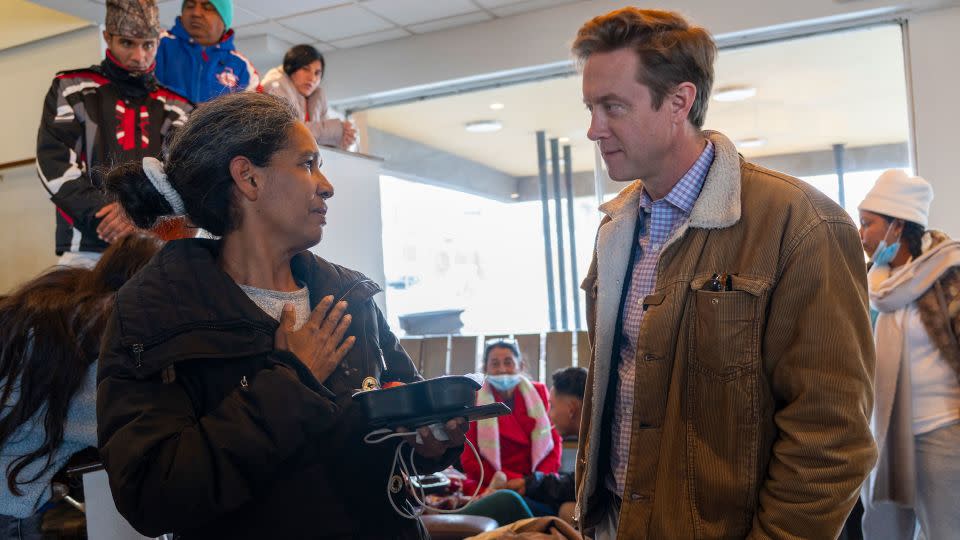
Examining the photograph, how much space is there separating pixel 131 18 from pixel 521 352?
3671mm

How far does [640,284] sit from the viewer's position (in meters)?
1.54

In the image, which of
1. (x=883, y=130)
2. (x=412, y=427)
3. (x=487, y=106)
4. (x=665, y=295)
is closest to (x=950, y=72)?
(x=883, y=130)

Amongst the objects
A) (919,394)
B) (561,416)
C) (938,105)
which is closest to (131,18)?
(561,416)

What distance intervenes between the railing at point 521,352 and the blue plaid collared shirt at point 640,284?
384 cm

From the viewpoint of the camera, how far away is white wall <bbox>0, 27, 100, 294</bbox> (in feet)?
15.0

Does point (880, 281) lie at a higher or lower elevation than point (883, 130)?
lower

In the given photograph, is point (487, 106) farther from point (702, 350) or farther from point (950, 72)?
point (702, 350)

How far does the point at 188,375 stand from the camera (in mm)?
1252

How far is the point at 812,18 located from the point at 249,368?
5.08 metres

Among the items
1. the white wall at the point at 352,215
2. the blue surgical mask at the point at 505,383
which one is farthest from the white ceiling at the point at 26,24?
the blue surgical mask at the point at 505,383

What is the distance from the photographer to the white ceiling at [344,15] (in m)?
5.62

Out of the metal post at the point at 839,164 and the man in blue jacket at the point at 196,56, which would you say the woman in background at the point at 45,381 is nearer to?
the man in blue jacket at the point at 196,56

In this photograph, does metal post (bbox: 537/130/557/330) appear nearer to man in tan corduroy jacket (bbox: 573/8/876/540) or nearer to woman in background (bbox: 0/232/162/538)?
woman in background (bbox: 0/232/162/538)

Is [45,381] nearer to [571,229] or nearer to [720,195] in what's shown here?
[720,195]
